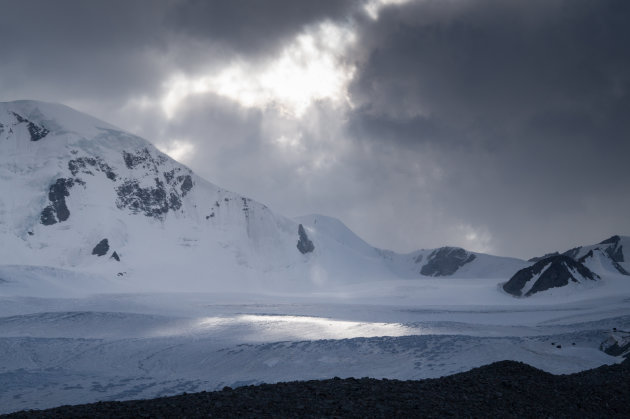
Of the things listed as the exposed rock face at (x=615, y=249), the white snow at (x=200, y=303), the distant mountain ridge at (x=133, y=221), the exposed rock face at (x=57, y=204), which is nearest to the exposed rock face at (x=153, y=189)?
the distant mountain ridge at (x=133, y=221)

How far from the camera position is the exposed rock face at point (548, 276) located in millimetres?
83500

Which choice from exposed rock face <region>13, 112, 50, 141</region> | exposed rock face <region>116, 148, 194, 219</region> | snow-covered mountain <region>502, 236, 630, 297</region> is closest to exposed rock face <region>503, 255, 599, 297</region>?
snow-covered mountain <region>502, 236, 630, 297</region>

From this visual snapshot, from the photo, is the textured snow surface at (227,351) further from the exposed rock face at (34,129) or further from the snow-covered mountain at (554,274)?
the exposed rock face at (34,129)

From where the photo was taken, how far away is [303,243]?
164250 mm

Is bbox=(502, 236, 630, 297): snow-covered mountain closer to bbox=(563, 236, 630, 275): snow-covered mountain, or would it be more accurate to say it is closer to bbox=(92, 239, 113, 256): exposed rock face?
bbox=(563, 236, 630, 275): snow-covered mountain

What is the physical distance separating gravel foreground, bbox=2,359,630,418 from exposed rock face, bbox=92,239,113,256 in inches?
4198

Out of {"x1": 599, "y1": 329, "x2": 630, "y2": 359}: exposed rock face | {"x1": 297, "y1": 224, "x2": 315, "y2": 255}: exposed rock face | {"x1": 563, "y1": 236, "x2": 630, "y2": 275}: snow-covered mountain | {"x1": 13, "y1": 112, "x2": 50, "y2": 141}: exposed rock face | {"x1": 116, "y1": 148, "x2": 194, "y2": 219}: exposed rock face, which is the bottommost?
{"x1": 599, "y1": 329, "x2": 630, "y2": 359}: exposed rock face

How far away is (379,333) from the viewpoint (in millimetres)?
32250

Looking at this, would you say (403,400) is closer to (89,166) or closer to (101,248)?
(101,248)

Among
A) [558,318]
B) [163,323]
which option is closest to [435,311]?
[558,318]

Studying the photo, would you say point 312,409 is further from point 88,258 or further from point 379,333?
point 88,258

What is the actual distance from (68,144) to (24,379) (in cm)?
12748

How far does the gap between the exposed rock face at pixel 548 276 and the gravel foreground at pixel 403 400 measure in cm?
7427

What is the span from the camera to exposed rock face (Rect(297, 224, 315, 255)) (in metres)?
161
